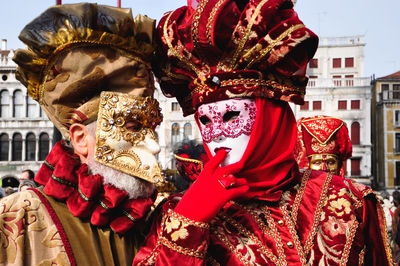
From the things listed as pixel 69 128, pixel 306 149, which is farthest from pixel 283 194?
pixel 306 149

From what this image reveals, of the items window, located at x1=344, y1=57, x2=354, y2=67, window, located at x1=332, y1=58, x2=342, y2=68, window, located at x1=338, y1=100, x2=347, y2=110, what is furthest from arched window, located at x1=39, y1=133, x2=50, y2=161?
window, located at x1=344, y1=57, x2=354, y2=67

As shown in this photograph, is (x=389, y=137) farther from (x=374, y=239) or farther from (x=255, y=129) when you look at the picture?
(x=255, y=129)

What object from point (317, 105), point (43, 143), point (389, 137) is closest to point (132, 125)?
point (43, 143)

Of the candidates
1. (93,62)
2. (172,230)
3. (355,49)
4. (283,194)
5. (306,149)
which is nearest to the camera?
(172,230)

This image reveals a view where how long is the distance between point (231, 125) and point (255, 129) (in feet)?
0.34

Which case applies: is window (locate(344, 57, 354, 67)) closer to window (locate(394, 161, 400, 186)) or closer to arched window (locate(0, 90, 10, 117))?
window (locate(394, 161, 400, 186))

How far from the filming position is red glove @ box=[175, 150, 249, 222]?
1.83 m

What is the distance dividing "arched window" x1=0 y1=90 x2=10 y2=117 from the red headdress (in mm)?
29574

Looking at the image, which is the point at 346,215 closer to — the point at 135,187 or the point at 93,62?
the point at 135,187

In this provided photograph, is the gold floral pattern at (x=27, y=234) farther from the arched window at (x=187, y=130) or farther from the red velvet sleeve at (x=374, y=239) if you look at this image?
the arched window at (x=187, y=130)

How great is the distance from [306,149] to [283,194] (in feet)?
6.63

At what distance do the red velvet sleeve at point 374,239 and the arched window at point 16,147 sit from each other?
29.7 metres

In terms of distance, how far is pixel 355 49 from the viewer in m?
34.3

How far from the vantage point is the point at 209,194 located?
6.04 ft
